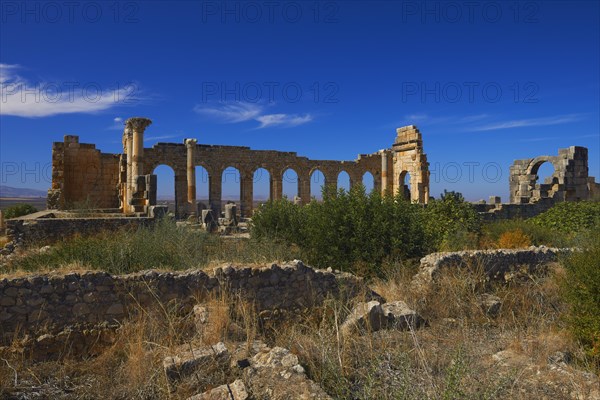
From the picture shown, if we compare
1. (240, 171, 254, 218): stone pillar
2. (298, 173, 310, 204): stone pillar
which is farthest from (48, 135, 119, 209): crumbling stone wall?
(298, 173, 310, 204): stone pillar

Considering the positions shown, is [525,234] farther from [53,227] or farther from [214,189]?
[214,189]

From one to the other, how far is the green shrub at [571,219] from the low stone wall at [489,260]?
695 cm

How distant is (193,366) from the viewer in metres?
3.88

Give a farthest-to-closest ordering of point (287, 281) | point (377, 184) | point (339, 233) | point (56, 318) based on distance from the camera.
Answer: point (377, 184) < point (339, 233) < point (287, 281) < point (56, 318)

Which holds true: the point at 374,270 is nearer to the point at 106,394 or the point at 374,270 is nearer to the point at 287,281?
the point at 287,281

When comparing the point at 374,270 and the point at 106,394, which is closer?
the point at 106,394

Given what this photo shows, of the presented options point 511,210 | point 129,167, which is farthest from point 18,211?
point 511,210

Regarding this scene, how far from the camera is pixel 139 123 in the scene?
17703 millimetres

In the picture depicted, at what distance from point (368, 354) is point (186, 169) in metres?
20.7

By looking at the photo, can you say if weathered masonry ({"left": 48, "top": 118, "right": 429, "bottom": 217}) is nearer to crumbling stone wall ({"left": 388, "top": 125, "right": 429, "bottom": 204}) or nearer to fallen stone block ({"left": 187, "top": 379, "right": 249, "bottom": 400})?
crumbling stone wall ({"left": 388, "top": 125, "right": 429, "bottom": 204})

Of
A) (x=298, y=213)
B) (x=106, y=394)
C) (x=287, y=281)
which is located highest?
(x=298, y=213)

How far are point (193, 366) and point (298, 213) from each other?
7.24 meters

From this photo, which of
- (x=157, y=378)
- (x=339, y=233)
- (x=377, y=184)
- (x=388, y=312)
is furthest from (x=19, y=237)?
(x=377, y=184)

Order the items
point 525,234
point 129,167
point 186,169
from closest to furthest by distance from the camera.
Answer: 1. point 525,234
2. point 129,167
3. point 186,169
